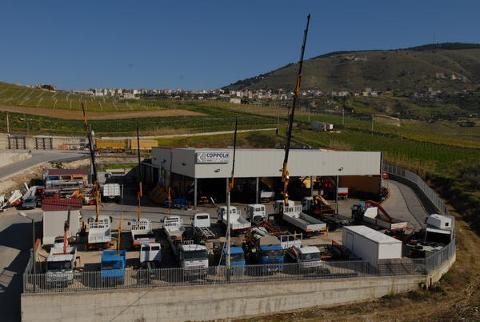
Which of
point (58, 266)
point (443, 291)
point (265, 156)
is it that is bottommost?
point (443, 291)

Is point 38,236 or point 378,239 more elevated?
point 378,239

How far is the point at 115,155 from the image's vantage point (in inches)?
2749

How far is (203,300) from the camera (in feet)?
71.6

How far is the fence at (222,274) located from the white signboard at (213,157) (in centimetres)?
1721

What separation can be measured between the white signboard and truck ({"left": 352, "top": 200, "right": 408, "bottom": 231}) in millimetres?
11782

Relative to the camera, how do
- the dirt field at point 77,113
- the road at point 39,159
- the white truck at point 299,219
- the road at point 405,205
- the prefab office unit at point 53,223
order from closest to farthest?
the prefab office unit at point 53,223
the white truck at point 299,219
the road at point 405,205
the road at point 39,159
the dirt field at point 77,113

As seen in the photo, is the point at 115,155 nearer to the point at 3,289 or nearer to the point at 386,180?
the point at 386,180

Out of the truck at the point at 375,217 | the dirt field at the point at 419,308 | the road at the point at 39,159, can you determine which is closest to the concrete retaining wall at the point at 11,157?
the road at the point at 39,159

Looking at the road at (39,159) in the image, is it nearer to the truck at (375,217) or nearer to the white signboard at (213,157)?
the white signboard at (213,157)

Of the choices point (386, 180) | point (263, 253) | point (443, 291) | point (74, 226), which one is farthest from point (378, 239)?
point (386, 180)

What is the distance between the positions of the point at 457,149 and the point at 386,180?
26404mm

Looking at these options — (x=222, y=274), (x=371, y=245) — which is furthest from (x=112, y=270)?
(x=371, y=245)

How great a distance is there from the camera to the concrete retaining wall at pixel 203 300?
67.5ft

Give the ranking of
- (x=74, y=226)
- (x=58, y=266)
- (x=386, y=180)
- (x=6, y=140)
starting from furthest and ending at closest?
(x=6, y=140) → (x=386, y=180) → (x=74, y=226) → (x=58, y=266)
